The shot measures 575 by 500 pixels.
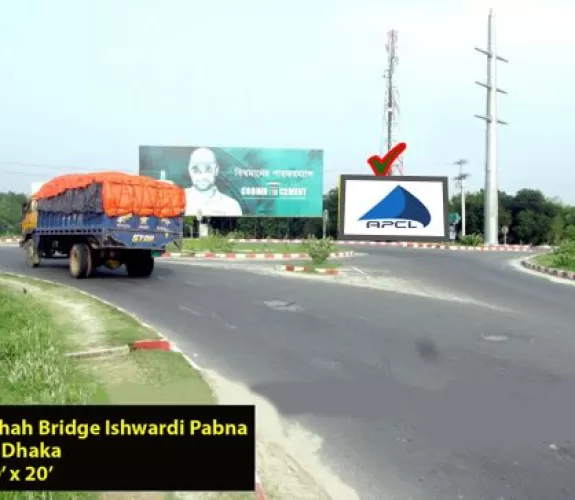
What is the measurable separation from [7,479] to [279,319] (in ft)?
24.1

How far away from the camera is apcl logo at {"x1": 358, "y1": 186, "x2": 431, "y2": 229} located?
109 feet

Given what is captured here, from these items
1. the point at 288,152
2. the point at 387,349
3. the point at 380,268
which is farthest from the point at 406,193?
the point at 387,349

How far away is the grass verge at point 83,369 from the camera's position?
4.63m

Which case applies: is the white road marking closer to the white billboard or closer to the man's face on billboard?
the white billboard

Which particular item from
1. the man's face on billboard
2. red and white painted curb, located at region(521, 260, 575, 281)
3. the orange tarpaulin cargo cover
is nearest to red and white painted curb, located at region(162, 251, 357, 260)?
red and white painted curb, located at region(521, 260, 575, 281)

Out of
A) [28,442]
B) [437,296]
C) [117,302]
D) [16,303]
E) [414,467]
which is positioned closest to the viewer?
[28,442]

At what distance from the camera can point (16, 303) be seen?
9633 mm

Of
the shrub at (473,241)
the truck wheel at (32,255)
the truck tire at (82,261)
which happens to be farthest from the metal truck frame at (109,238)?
the shrub at (473,241)

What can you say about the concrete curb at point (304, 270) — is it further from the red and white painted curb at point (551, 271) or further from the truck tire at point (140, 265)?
the red and white painted curb at point (551, 271)

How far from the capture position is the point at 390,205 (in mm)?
33594

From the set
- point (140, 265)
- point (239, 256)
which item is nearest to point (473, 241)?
point (239, 256)

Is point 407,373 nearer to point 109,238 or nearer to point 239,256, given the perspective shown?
point 109,238

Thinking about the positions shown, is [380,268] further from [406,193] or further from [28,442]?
[28,442]

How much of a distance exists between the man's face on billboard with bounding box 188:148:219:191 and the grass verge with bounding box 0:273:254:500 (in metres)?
40.2
